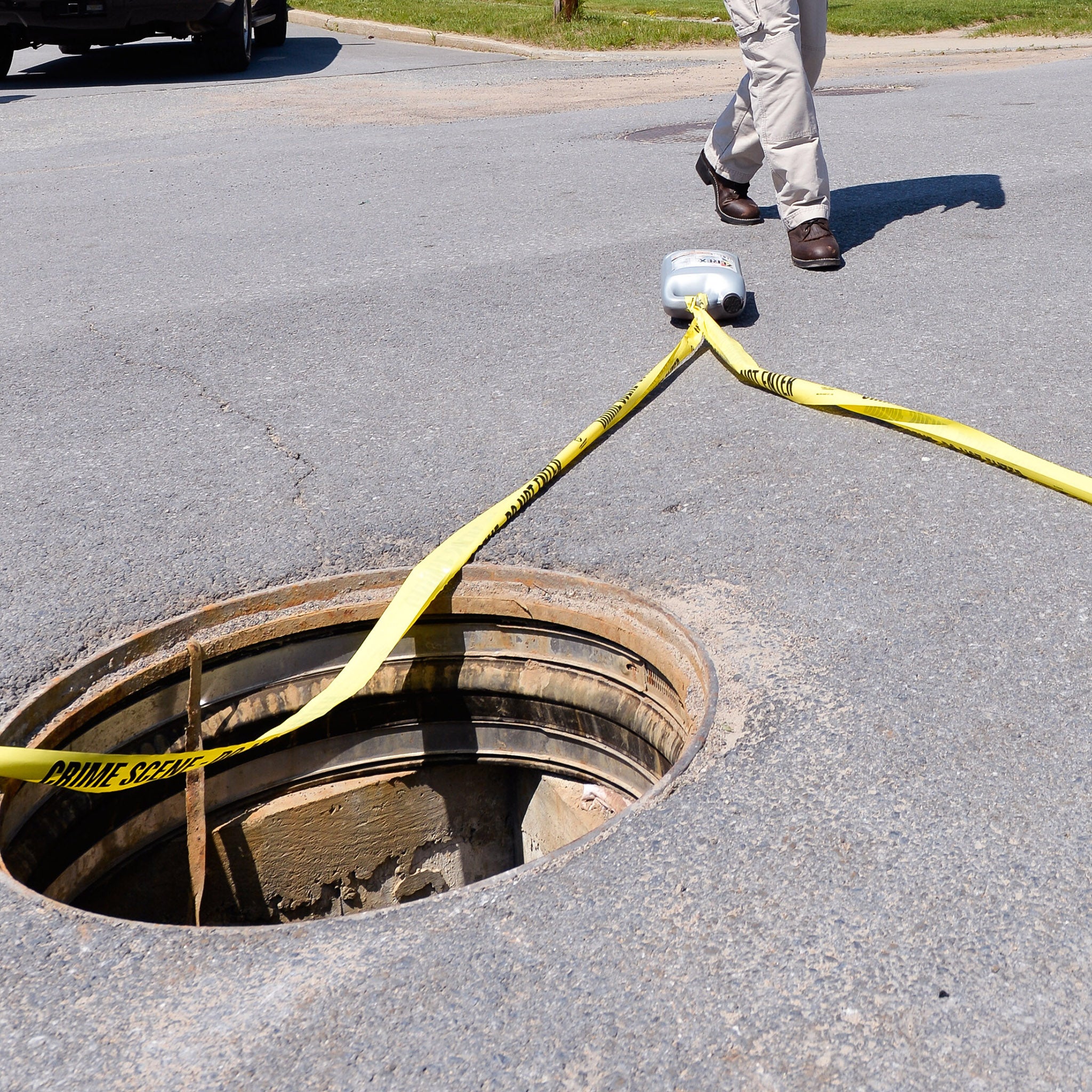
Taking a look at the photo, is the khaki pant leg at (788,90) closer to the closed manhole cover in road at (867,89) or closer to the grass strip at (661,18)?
the closed manhole cover in road at (867,89)

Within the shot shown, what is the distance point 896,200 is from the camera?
6.28 m

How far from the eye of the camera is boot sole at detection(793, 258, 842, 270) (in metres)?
5.13

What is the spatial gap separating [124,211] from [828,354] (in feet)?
14.1

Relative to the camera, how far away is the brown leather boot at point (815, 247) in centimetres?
512

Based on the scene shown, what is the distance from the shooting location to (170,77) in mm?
12375

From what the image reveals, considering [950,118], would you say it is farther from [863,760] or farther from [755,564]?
[863,760]

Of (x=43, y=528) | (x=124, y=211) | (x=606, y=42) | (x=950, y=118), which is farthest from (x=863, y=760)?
(x=606, y=42)

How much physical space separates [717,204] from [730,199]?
101 millimetres

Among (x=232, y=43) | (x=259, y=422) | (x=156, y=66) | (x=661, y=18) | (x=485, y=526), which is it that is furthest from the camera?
(x=661, y=18)

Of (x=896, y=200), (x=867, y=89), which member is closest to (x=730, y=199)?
(x=896, y=200)

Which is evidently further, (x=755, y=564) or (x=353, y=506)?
(x=353, y=506)

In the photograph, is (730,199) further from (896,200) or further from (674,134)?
(674,134)

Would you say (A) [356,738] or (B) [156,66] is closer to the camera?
(A) [356,738]

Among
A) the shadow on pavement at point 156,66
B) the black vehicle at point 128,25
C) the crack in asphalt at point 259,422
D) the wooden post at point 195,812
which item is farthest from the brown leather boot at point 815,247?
the shadow on pavement at point 156,66
